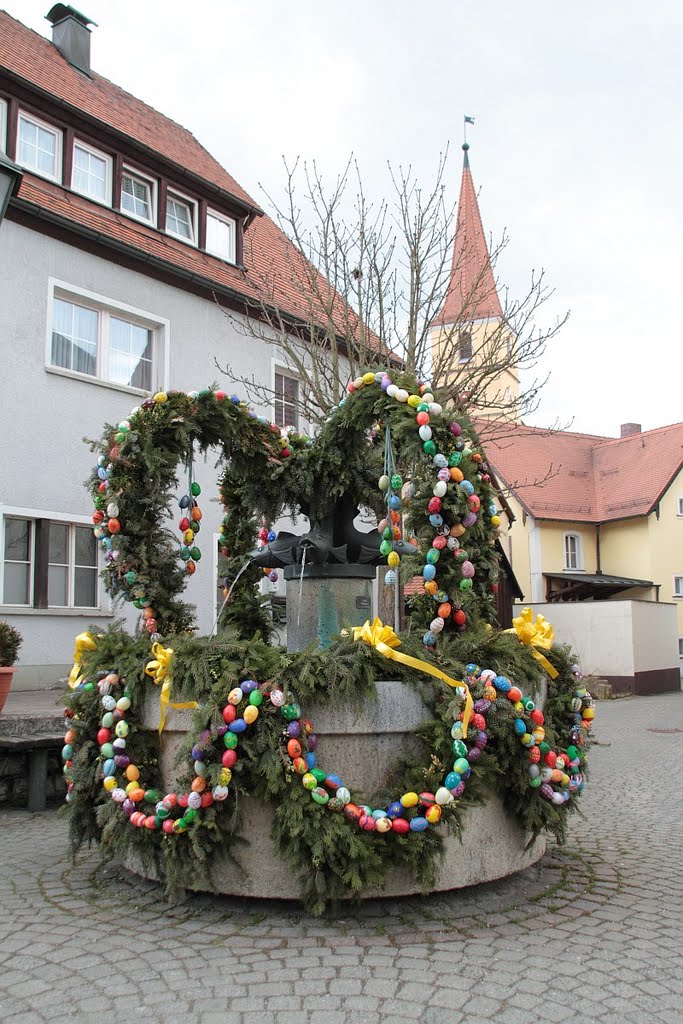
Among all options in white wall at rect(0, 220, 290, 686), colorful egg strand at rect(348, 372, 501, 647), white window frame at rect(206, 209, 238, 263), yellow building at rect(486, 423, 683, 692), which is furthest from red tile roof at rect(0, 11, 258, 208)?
yellow building at rect(486, 423, 683, 692)

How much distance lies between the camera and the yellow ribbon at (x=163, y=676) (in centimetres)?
436

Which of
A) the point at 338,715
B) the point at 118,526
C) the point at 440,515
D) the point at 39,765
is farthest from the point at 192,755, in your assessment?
the point at 39,765

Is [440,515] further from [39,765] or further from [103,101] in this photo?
[103,101]

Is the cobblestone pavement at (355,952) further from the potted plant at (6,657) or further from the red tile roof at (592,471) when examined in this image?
the red tile roof at (592,471)

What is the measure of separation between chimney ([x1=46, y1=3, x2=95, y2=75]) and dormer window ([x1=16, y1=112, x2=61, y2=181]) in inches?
162

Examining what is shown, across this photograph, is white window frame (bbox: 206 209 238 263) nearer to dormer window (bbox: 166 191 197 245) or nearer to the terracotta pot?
dormer window (bbox: 166 191 197 245)

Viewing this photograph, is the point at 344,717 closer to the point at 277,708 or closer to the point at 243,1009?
the point at 277,708

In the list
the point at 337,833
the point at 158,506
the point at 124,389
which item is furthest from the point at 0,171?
the point at 124,389

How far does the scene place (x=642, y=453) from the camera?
3338cm

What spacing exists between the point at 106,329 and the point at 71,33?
715 cm

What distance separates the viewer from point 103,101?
16234 millimetres

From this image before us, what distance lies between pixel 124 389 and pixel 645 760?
8906 millimetres

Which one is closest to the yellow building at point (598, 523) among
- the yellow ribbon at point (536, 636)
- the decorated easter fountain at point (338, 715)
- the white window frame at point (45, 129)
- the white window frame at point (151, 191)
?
the white window frame at point (151, 191)

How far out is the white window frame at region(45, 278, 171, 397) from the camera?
12.6m
